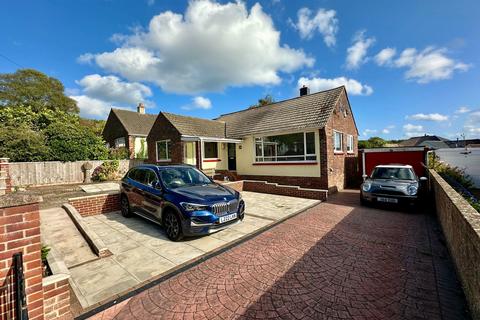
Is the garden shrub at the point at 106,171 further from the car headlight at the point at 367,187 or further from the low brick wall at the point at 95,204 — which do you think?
the car headlight at the point at 367,187

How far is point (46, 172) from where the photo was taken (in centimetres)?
1366

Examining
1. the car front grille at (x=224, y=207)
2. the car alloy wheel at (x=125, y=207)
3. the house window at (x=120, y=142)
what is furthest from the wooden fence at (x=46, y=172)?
the car front grille at (x=224, y=207)

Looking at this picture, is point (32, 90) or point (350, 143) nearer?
point (350, 143)

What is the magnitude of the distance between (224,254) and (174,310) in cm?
167

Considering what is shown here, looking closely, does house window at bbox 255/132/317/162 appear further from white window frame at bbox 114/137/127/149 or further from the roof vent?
white window frame at bbox 114/137/127/149

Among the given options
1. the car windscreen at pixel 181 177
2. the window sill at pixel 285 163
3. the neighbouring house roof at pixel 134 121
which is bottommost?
the car windscreen at pixel 181 177

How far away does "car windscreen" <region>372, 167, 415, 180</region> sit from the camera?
26.3ft

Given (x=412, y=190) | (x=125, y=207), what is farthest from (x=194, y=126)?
(x=412, y=190)

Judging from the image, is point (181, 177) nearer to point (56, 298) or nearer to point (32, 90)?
point (56, 298)

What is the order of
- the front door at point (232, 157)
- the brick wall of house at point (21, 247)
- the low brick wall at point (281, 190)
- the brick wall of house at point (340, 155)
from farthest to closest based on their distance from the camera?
the front door at point (232, 157) < the brick wall of house at point (340, 155) < the low brick wall at point (281, 190) < the brick wall of house at point (21, 247)

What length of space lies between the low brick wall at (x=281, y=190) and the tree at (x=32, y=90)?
27392mm

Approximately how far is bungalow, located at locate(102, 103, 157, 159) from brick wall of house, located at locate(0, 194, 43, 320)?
2035cm

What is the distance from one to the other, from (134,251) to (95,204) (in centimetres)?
408

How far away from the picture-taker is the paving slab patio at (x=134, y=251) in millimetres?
3373
